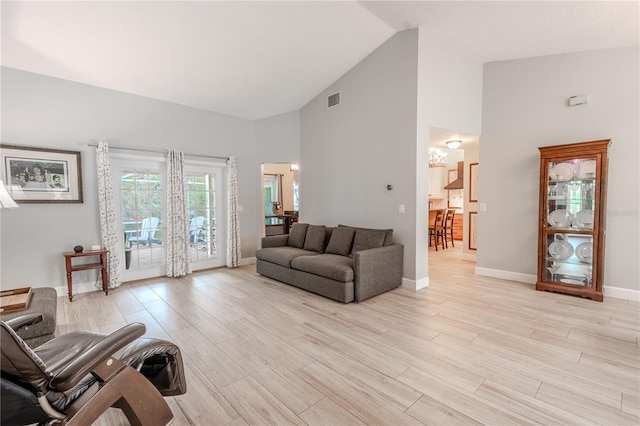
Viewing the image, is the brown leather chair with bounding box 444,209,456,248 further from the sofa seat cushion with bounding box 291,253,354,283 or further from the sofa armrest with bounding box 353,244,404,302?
the sofa seat cushion with bounding box 291,253,354,283

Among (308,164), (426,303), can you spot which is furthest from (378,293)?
(308,164)

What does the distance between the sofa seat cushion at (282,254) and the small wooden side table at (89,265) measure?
227 cm

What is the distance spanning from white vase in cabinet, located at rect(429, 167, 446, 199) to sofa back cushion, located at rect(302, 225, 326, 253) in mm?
5406

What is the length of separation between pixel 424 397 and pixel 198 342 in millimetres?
2069

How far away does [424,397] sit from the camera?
6.48 feet

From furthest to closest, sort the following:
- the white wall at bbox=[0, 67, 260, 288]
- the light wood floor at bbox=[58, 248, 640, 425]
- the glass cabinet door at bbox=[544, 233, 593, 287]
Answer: the glass cabinet door at bbox=[544, 233, 593, 287] < the white wall at bbox=[0, 67, 260, 288] < the light wood floor at bbox=[58, 248, 640, 425]

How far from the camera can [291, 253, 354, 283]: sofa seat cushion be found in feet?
12.3

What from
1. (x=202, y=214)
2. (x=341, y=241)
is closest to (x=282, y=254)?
(x=341, y=241)

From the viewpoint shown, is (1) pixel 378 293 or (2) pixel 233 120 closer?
(1) pixel 378 293

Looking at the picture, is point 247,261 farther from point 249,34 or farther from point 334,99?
point 249,34

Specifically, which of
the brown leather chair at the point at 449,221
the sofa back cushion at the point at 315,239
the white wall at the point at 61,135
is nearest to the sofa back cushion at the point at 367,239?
the sofa back cushion at the point at 315,239

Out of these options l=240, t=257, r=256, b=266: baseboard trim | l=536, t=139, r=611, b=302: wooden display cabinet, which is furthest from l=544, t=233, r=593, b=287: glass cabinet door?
l=240, t=257, r=256, b=266: baseboard trim

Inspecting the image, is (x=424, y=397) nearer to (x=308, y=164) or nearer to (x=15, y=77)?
(x=308, y=164)

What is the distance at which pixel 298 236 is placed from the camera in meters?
5.41
